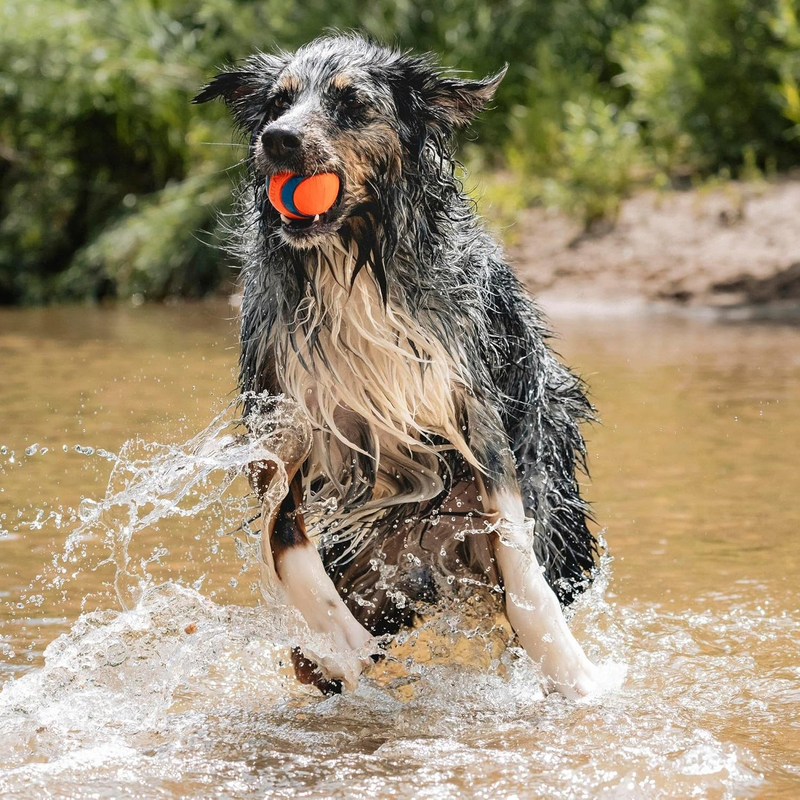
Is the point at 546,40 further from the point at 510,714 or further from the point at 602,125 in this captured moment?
the point at 510,714

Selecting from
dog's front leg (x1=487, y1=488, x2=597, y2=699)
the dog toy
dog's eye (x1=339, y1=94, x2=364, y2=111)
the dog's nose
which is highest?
dog's eye (x1=339, y1=94, x2=364, y2=111)

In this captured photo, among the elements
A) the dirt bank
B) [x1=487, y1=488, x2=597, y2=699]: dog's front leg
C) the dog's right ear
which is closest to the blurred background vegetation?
the dirt bank

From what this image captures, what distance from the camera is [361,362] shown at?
134 inches

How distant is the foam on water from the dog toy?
55cm

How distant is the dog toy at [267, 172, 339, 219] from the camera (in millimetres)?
3184

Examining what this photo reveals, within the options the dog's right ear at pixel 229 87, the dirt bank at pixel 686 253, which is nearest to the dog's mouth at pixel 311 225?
the dog's right ear at pixel 229 87

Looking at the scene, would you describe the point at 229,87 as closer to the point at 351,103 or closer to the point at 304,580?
the point at 351,103

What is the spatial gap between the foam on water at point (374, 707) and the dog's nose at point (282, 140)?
69 cm

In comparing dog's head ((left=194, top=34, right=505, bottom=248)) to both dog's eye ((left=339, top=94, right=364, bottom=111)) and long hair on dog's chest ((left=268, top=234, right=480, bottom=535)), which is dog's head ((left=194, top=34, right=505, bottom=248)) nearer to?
dog's eye ((left=339, top=94, right=364, bottom=111))

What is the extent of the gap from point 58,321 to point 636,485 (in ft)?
25.0

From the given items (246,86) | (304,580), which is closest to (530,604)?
(304,580)

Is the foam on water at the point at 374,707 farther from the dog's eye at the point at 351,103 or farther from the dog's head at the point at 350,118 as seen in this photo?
the dog's eye at the point at 351,103

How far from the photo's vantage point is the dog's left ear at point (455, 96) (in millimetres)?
3402

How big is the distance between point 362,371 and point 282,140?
0.65 m
